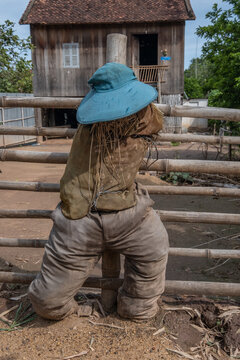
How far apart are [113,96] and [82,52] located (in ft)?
46.7

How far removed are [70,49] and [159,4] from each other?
13.5 feet

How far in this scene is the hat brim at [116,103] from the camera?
73.2 inches

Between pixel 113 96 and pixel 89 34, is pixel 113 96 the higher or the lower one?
the lower one

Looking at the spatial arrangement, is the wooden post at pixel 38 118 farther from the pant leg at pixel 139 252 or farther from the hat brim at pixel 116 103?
the hat brim at pixel 116 103

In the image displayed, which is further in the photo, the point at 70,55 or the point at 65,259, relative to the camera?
the point at 70,55

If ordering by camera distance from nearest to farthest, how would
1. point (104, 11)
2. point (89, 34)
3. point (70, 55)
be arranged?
1. point (104, 11)
2. point (89, 34)
3. point (70, 55)

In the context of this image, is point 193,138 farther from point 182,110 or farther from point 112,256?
point 112,256

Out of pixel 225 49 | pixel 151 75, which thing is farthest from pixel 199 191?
pixel 151 75

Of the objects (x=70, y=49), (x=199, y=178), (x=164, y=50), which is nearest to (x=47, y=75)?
(x=70, y=49)

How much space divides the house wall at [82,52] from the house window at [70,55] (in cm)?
15

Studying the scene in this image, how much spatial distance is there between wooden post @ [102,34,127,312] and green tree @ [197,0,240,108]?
6.36 metres

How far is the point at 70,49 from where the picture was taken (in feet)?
50.0

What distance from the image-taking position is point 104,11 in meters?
14.7

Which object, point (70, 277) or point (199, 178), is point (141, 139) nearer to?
point (70, 277)
